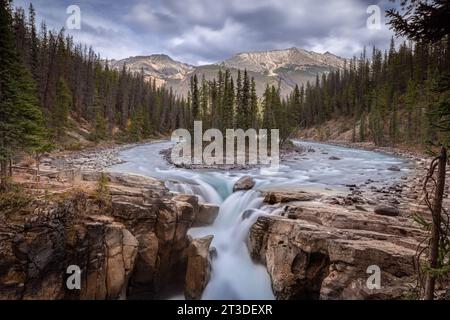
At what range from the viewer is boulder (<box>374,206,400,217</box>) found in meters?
13.0

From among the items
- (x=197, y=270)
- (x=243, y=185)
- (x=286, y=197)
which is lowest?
(x=197, y=270)

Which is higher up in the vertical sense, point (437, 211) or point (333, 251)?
point (437, 211)

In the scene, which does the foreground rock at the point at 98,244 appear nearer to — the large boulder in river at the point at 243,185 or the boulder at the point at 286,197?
the boulder at the point at 286,197

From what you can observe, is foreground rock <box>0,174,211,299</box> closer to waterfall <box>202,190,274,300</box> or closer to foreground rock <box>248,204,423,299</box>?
waterfall <box>202,190,274,300</box>

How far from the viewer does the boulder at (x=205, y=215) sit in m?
17.5

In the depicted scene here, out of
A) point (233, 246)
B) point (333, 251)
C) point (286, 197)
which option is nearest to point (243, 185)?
point (286, 197)

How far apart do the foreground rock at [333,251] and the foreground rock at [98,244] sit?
4499mm

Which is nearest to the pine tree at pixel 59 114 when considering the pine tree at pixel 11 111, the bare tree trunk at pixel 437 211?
the pine tree at pixel 11 111

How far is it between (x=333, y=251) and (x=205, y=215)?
896 centimetres

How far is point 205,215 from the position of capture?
17.7 metres

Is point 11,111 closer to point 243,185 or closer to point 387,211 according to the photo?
point 243,185
